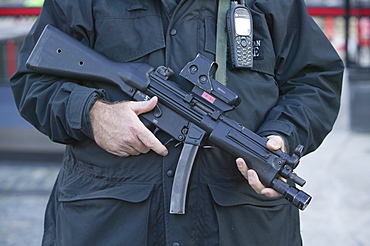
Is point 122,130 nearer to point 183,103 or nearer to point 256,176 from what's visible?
point 183,103

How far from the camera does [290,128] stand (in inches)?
77.6

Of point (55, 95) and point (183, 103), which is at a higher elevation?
point (183, 103)

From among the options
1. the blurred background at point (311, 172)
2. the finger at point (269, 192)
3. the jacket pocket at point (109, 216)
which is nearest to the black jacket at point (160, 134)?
the jacket pocket at point (109, 216)

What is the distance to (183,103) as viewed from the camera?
1.92 metres

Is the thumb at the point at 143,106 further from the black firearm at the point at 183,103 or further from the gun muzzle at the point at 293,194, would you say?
the gun muzzle at the point at 293,194

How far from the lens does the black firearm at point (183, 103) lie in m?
1.85

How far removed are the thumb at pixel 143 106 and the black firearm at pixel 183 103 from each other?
0.04 metres

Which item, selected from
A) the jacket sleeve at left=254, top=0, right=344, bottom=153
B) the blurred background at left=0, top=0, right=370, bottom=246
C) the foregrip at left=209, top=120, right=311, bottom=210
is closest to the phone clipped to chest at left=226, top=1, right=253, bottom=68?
the jacket sleeve at left=254, top=0, right=344, bottom=153

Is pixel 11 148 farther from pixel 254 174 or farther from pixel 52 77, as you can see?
pixel 254 174

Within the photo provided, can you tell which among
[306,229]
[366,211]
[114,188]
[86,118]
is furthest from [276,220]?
[366,211]

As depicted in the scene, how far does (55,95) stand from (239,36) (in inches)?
24.8

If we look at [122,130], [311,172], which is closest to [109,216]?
[122,130]

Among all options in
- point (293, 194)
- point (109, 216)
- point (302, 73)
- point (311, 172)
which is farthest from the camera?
point (311, 172)

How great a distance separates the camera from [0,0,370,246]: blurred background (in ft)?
13.4
